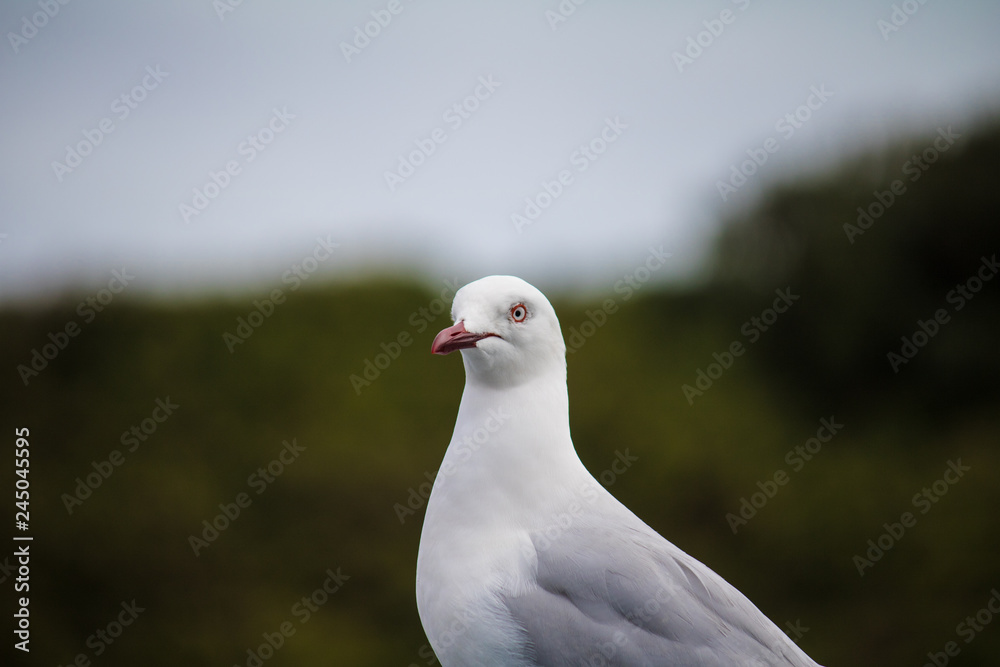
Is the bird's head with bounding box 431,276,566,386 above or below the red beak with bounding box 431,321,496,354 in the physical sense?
above

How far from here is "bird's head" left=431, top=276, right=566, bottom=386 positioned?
2.73m

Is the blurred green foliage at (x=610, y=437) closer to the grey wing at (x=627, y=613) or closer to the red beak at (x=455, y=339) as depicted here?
the grey wing at (x=627, y=613)

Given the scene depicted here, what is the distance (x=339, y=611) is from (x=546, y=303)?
569 centimetres

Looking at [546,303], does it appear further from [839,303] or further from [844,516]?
[839,303]

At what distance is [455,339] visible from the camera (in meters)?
2.67

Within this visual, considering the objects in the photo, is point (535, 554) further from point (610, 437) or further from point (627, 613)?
point (610, 437)

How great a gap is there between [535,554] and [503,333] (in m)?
0.72

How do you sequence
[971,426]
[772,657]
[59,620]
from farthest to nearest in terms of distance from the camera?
[971,426]
[59,620]
[772,657]

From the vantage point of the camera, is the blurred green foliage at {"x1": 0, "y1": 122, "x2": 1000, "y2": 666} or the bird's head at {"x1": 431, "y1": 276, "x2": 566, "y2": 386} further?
the blurred green foliage at {"x1": 0, "y1": 122, "x2": 1000, "y2": 666}

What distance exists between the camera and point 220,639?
24.4ft

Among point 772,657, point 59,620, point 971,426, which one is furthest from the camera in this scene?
point 971,426

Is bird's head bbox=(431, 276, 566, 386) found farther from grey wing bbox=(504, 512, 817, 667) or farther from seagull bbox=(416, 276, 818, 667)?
grey wing bbox=(504, 512, 817, 667)

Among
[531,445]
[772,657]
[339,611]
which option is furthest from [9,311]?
[772,657]

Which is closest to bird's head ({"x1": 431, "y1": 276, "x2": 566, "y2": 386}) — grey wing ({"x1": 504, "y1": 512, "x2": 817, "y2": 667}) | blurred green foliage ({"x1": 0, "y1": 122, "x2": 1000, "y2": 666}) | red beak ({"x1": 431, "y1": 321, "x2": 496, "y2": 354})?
red beak ({"x1": 431, "y1": 321, "x2": 496, "y2": 354})
